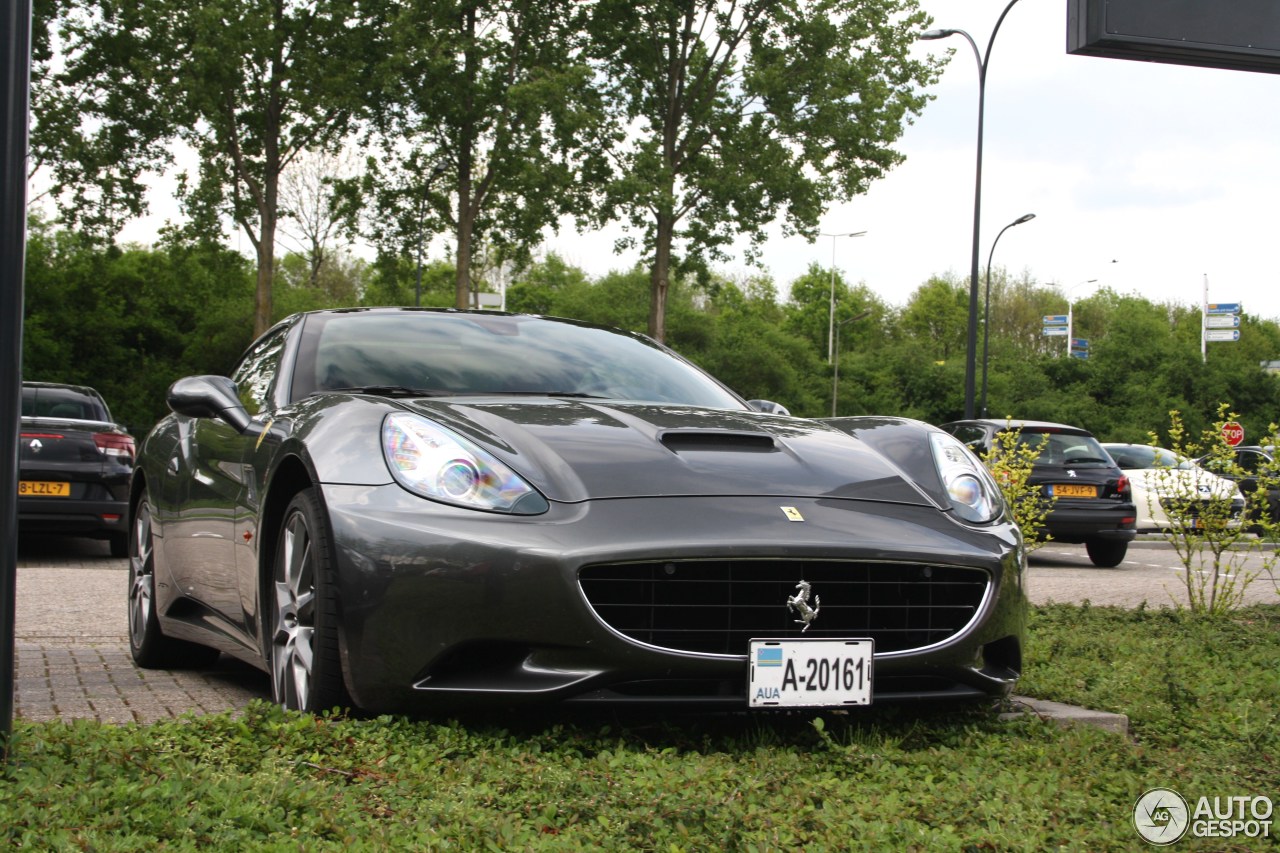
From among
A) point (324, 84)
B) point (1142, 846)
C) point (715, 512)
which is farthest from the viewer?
point (324, 84)

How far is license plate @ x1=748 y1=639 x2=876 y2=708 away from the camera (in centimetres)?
340

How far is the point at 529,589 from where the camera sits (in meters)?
3.29

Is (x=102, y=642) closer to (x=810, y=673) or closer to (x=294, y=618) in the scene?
(x=294, y=618)

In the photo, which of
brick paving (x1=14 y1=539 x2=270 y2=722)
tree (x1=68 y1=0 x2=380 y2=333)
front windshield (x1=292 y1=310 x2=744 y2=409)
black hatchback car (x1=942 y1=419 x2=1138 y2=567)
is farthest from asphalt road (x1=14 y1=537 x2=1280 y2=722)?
tree (x1=68 y1=0 x2=380 y2=333)

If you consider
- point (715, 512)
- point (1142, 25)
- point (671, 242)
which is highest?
point (671, 242)

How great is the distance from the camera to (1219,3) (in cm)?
600

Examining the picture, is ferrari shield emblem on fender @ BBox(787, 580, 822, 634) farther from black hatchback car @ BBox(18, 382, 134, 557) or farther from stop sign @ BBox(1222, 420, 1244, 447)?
black hatchback car @ BBox(18, 382, 134, 557)

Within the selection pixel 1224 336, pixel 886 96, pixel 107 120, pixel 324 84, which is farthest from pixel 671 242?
pixel 1224 336

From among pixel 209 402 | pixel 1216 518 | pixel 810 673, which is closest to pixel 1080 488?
pixel 1216 518

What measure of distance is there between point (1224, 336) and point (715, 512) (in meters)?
92.2

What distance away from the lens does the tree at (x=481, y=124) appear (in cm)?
3061

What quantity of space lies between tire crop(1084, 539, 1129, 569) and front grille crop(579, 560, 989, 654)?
12285 mm

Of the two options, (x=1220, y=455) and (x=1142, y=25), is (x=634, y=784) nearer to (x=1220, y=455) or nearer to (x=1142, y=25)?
(x=1142, y=25)

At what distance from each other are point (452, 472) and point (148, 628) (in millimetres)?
2439
